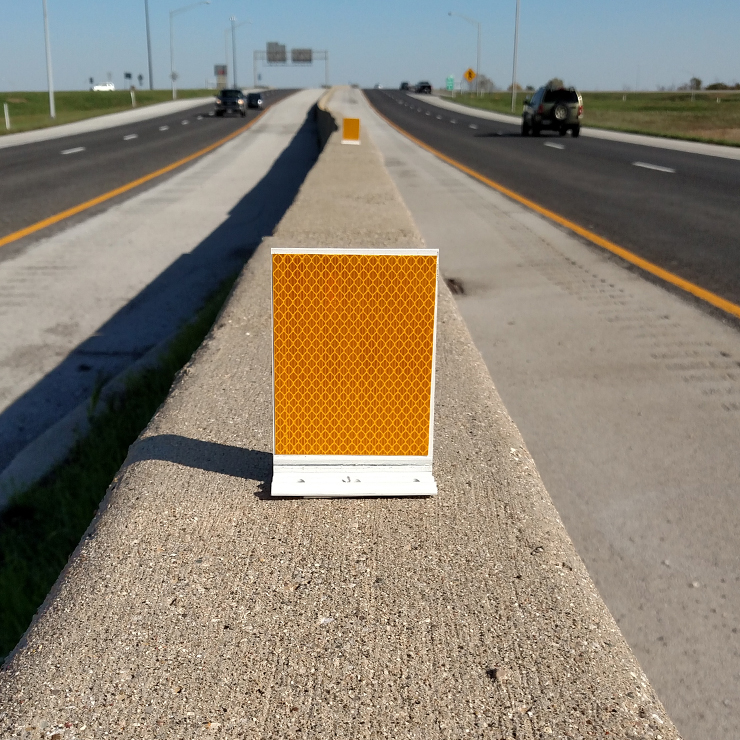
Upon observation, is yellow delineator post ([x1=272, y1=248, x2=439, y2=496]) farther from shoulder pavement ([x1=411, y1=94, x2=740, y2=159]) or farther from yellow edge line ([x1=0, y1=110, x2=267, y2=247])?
shoulder pavement ([x1=411, y1=94, x2=740, y2=159])

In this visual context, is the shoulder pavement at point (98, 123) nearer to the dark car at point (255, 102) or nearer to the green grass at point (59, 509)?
the dark car at point (255, 102)

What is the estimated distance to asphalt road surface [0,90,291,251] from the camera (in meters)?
14.1

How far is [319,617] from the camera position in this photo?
95.1 inches

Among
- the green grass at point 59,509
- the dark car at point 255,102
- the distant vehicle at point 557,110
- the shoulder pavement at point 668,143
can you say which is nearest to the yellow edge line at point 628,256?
the green grass at point 59,509

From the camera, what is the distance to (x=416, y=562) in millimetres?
2717

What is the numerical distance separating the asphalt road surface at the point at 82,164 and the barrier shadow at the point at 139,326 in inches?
86.7

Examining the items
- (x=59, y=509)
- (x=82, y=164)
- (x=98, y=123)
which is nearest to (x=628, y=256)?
(x=59, y=509)

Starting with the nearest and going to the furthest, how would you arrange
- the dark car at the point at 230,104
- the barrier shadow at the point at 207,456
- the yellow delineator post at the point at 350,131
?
the barrier shadow at the point at 207,456 < the yellow delineator post at the point at 350,131 < the dark car at the point at 230,104

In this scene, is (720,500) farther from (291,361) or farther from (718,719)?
(291,361)

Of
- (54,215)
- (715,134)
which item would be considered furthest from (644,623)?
(715,134)

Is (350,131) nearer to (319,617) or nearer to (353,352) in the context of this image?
(353,352)

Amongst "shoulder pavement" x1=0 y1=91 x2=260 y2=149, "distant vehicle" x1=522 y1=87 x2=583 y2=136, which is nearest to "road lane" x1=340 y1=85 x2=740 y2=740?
"distant vehicle" x1=522 y1=87 x2=583 y2=136

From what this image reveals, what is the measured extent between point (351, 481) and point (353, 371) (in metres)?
0.39

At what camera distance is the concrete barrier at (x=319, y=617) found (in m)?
2.04
